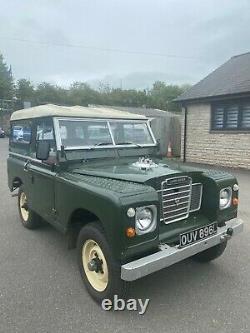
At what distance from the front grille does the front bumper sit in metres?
0.39

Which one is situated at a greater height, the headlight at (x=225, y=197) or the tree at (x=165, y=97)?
the tree at (x=165, y=97)

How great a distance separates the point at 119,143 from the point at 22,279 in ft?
7.40

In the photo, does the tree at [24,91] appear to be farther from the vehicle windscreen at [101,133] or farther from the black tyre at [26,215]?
the vehicle windscreen at [101,133]

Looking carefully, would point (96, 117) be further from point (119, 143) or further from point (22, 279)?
point (22, 279)

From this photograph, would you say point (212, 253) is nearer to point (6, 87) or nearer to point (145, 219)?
point (145, 219)

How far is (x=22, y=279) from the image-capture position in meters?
3.96

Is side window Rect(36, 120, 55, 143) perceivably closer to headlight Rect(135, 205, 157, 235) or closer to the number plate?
headlight Rect(135, 205, 157, 235)

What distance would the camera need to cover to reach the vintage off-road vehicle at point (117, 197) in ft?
10.1

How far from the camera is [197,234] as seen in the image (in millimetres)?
3547

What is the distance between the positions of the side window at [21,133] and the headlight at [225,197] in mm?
3188

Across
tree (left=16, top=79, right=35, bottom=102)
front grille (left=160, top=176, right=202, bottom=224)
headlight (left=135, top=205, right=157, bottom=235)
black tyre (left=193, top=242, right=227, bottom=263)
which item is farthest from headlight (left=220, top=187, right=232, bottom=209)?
tree (left=16, top=79, right=35, bottom=102)

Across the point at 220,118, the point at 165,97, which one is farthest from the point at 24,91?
the point at 220,118

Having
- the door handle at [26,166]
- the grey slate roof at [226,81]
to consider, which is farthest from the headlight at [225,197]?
the grey slate roof at [226,81]

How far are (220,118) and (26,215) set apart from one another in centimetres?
1043
